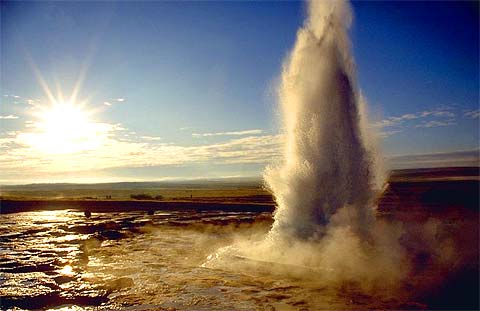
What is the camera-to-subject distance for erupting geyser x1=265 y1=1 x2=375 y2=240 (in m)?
13.9

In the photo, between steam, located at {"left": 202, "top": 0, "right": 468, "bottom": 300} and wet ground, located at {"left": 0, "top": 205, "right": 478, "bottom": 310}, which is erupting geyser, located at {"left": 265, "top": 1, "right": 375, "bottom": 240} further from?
wet ground, located at {"left": 0, "top": 205, "right": 478, "bottom": 310}

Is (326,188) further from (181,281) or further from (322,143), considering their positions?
(181,281)

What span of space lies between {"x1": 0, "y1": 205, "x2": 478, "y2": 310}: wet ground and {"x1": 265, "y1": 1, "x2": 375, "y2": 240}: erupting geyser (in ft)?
9.18

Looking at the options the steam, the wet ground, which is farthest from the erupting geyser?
the wet ground

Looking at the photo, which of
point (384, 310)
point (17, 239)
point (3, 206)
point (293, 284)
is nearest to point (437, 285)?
point (384, 310)

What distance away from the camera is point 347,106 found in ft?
49.1

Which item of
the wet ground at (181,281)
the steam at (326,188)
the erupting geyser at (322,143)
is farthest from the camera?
the erupting geyser at (322,143)

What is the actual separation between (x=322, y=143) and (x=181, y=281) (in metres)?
7.48

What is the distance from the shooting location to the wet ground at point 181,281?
845 cm

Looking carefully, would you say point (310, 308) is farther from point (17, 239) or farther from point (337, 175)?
point (17, 239)

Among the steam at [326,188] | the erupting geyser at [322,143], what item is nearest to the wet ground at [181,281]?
the steam at [326,188]

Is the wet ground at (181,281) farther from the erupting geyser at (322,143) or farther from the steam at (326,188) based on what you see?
the erupting geyser at (322,143)

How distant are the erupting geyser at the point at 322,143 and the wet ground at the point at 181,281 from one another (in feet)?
9.18

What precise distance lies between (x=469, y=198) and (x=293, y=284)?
113 ft
